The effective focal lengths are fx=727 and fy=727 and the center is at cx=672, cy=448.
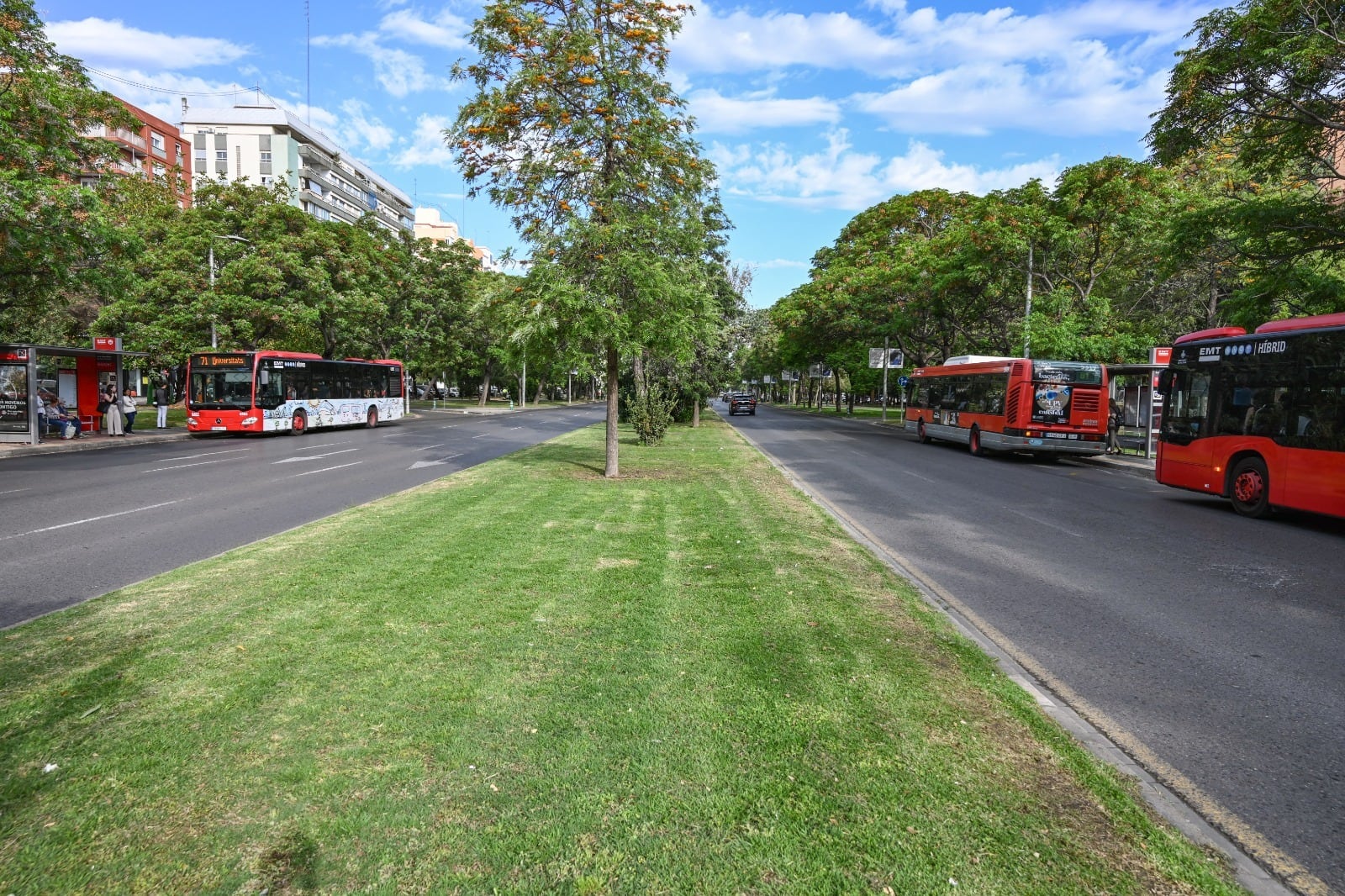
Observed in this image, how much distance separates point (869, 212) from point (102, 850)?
46.5 m

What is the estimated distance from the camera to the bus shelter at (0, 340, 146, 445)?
72.6 ft

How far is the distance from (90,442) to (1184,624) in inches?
1114

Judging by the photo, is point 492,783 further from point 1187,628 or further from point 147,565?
point 147,565

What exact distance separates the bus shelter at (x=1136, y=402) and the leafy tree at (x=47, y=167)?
2799 centimetres

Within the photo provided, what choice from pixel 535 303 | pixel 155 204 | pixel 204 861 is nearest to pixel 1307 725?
pixel 204 861

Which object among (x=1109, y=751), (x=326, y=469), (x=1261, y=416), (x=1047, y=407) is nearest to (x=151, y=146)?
(x=326, y=469)

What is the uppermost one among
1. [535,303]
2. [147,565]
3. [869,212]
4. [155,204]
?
[869,212]

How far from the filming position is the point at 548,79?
13.3 m

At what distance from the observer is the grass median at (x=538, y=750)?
261cm

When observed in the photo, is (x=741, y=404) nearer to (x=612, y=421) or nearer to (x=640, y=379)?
(x=640, y=379)

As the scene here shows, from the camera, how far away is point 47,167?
19.4 m

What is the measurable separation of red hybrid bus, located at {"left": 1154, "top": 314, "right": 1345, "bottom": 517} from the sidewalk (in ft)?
90.5

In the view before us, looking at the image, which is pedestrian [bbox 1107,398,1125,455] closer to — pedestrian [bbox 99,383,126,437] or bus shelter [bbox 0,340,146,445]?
bus shelter [bbox 0,340,146,445]

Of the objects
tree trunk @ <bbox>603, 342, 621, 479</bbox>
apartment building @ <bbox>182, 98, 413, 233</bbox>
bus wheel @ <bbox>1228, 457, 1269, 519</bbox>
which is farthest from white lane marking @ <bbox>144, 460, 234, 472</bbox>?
apartment building @ <bbox>182, 98, 413, 233</bbox>
